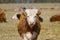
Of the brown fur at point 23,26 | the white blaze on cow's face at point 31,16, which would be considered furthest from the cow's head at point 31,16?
the brown fur at point 23,26

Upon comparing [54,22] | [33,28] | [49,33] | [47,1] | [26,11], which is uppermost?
[26,11]

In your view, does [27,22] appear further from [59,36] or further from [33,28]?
[59,36]

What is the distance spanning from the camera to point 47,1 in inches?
1017

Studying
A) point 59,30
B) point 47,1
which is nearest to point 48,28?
point 59,30

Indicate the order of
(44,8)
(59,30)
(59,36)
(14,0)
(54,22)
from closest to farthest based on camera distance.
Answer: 1. (59,36)
2. (59,30)
3. (54,22)
4. (44,8)
5. (14,0)

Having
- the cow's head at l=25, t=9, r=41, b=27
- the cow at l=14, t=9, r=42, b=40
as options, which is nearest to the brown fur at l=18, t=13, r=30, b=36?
the cow at l=14, t=9, r=42, b=40

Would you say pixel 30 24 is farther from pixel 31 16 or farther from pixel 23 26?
pixel 23 26

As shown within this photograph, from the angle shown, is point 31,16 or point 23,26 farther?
point 23,26

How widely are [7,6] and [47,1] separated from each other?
402 cm

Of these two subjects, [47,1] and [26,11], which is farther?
[47,1]

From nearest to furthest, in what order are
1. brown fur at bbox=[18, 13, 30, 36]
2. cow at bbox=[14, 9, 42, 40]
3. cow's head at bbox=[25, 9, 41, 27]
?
cow's head at bbox=[25, 9, 41, 27]
cow at bbox=[14, 9, 42, 40]
brown fur at bbox=[18, 13, 30, 36]

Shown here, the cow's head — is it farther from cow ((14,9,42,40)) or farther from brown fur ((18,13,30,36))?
brown fur ((18,13,30,36))

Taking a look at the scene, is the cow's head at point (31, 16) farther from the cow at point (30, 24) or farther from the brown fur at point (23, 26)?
the brown fur at point (23, 26)

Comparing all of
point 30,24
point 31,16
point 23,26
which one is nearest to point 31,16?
point 31,16
